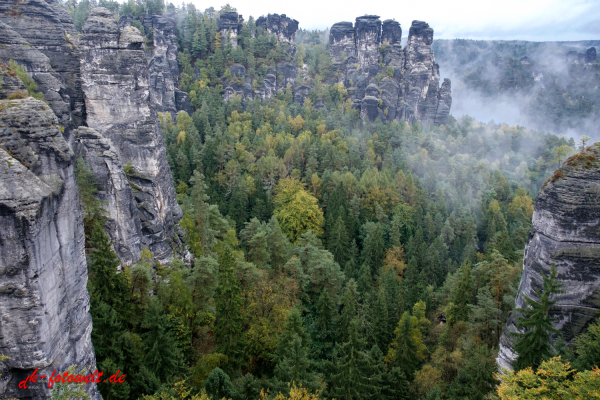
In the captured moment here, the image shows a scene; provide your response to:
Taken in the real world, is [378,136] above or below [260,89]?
below

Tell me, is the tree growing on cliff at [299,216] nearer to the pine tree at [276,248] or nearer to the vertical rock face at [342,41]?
the pine tree at [276,248]

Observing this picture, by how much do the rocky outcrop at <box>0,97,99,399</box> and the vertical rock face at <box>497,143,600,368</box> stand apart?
20532mm

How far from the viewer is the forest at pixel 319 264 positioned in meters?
20.9

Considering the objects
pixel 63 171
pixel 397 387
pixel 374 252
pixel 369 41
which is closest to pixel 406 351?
pixel 397 387

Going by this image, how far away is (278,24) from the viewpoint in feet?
334

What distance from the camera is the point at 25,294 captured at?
12.9 meters

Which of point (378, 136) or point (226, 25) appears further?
point (226, 25)

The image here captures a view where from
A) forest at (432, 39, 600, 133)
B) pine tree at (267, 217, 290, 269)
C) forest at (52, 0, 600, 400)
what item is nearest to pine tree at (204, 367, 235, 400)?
forest at (52, 0, 600, 400)

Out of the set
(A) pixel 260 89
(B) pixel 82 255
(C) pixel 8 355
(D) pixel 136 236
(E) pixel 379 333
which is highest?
(A) pixel 260 89

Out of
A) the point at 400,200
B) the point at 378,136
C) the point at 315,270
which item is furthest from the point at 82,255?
the point at 378,136

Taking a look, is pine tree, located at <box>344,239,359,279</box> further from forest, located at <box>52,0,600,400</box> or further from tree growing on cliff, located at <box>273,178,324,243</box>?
tree growing on cliff, located at <box>273,178,324,243</box>

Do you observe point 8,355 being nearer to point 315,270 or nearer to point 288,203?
point 315,270

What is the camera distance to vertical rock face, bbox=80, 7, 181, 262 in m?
28.2

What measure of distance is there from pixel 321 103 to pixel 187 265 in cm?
6257
